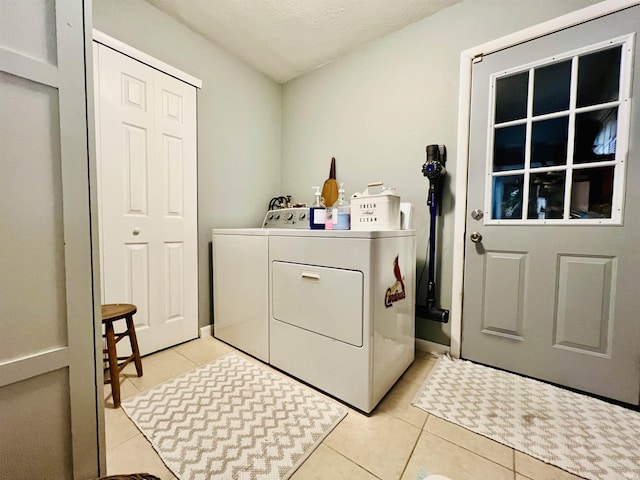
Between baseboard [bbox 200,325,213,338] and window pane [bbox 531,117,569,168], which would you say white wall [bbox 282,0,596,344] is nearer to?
window pane [bbox 531,117,569,168]

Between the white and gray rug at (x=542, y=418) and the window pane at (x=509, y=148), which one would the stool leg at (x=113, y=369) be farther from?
the window pane at (x=509, y=148)

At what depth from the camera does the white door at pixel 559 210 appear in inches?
50.1

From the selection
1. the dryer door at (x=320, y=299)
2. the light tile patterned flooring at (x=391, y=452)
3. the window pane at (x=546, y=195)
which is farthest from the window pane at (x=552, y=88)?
the light tile patterned flooring at (x=391, y=452)

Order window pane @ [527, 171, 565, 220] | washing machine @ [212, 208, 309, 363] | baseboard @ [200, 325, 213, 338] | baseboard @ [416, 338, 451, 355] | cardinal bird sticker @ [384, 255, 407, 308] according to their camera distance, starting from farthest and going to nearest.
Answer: baseboard @ [200, 325, 213, 338] < baseboard @ [416, 338, 451, 355] < washing machine @ [212, 208, 309, 363] < window pane @ [527, 171, 565, 220] < cardinal bird sticker @ [384, 255, 407, 308]

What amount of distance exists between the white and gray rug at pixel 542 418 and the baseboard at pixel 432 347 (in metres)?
0.21

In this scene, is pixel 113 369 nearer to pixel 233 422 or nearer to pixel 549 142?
pixel 233 422

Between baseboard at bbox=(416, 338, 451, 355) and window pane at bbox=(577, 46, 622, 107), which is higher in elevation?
window pane at bbox=(577, 46, 622, 107)

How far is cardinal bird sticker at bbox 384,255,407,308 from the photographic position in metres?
1.33

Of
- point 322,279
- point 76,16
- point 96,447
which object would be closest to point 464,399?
point 322,279

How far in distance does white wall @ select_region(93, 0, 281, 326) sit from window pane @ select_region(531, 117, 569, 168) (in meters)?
2.04

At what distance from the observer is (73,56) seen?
2.06 feet

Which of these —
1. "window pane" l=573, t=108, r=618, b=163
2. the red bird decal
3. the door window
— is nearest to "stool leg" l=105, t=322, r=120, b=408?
the red bird decal

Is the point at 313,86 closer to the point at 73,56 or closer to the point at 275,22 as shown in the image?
the point at 275,22

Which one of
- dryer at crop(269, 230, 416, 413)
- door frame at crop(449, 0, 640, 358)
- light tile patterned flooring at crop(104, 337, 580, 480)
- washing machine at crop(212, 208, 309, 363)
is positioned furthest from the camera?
washing machine at crop(212, 208, 309, 363)
